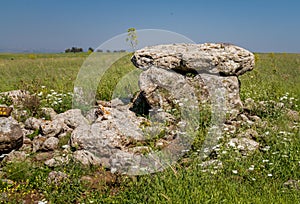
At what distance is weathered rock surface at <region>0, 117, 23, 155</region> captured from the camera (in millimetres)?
7064

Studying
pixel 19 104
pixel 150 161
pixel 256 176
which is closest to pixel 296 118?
pixel 256 176

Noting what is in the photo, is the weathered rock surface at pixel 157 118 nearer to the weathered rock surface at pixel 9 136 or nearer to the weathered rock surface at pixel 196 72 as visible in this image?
the weathered rock surface at pixel 196 72

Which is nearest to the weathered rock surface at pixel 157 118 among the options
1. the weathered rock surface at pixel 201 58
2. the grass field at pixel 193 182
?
the weathered rock surface at pixel 201 58

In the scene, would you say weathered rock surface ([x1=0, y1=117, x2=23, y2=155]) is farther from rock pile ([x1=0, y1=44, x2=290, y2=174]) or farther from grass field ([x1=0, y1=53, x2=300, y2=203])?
grass field ([x1=0, y1=53, x2=300, y2=203])

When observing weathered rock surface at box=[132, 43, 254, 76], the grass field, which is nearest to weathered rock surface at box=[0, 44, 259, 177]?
weathered rock surface at box=[132, 43, 254, 76]

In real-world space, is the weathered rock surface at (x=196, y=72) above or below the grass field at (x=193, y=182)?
above

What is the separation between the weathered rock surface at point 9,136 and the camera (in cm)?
706

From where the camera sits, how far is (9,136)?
711 centimetres

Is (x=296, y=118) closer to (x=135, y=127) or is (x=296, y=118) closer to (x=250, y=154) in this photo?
(x=250, y=154)

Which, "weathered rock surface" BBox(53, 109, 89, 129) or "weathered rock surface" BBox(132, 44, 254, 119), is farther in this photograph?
"weathered rock surface" BBox(132, 44, 254, 119)

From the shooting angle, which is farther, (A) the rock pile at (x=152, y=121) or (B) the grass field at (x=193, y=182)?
(A) the rock pile at (x=152, y=121)

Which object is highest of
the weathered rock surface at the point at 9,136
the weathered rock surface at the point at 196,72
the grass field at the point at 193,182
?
the weathered rock surface at the point at 196,72

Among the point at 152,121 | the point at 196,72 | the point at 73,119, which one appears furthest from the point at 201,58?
the point at 73,119

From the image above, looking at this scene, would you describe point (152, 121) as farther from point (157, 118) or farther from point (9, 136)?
point (9, 136)
